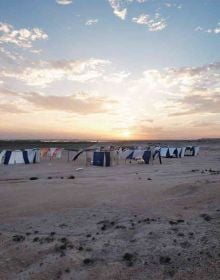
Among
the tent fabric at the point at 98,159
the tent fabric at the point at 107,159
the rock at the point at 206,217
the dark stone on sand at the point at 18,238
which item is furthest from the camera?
the tent fabric at the point at 98,159

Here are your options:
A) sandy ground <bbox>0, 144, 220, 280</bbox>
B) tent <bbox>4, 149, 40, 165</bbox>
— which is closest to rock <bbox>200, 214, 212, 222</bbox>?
sandy ground <bbox>0, 144, 220, 280</bbox>

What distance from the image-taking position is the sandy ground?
7.49 m

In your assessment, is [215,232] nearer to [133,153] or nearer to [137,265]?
[137,265]

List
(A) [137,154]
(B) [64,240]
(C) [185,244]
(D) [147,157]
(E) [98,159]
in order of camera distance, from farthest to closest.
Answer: (A) [137,154]
(D) [147,157]
(E) [98,159]
(B) [64,240]
(C) [185,244]

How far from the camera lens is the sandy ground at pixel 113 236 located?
7.49m

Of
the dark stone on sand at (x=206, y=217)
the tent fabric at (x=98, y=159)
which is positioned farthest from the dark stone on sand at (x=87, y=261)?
the tent fabric at (x=98, y=159)

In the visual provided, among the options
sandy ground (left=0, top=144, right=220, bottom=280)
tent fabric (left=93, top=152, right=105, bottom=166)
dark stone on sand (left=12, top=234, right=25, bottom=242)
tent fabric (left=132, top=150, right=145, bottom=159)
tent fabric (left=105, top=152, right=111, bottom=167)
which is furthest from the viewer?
tent fabric (left=132, top=150, right=145, bottom=159)

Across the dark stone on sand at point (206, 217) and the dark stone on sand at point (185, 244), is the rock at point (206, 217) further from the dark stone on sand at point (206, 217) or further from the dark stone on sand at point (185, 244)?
the dark stone on sand at point (185, 244)

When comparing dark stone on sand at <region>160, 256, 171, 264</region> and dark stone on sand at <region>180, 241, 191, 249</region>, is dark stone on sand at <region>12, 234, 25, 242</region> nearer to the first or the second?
dark stone on sand at <region>160, 256, 171, 264</region>

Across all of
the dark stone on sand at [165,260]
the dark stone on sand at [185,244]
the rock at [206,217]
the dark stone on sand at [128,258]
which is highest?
the rock at [206,217]

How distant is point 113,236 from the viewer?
9656 millimetres

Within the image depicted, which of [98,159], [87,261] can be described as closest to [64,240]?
[87,261]

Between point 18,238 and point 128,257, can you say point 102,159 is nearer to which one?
point 18,238

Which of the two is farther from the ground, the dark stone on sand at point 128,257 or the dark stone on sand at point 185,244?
the dark stone on sand at point 185,244
